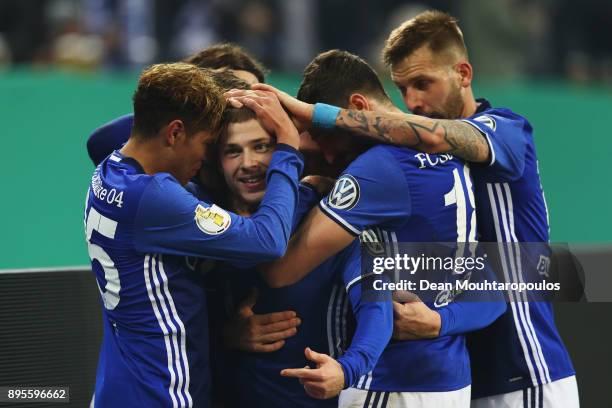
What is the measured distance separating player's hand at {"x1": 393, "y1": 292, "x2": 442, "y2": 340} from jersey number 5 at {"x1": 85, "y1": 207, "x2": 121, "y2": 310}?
0.92 meters

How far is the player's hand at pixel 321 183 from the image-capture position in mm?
3680

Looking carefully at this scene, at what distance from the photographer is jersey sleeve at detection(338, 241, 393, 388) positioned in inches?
125

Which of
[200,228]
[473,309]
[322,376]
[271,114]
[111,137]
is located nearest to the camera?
[322,376]

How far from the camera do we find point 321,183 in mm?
3705

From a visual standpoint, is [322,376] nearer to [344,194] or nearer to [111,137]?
[344,194]

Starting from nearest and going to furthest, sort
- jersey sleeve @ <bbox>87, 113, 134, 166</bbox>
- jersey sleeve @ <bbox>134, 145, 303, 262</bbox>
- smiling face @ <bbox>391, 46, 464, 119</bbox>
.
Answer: jersey sleeve @ <bbox>134, 145, 303, 262</bbox>, smiling face @ <bbox>391, 46, 464, 119</bbox>, jersey sleeve @ <bbox>87, 113, 134, 166</bbox>

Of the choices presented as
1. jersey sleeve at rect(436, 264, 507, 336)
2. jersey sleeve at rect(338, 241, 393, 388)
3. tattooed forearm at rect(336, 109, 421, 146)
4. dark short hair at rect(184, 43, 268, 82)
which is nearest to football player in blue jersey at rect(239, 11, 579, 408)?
tattooed forearm at rect(336, 109, 421, 146)

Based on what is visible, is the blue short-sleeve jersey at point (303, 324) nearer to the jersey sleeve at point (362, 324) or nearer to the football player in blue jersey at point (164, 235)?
the jersey sleeve at point (362, 324)

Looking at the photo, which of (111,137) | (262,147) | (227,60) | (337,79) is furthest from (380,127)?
(111,137)

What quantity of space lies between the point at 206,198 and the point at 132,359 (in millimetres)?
655

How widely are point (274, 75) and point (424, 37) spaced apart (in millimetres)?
5842

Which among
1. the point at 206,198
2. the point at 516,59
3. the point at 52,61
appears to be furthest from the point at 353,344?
the point at 516,59

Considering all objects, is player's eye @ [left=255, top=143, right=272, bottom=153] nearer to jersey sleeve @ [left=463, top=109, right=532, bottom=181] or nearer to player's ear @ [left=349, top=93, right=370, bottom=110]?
player's ear @ [left=349, top=93, right=370, bottom=110]

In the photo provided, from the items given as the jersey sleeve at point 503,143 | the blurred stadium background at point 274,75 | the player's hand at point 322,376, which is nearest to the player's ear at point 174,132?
the player's hand at point 322,376
